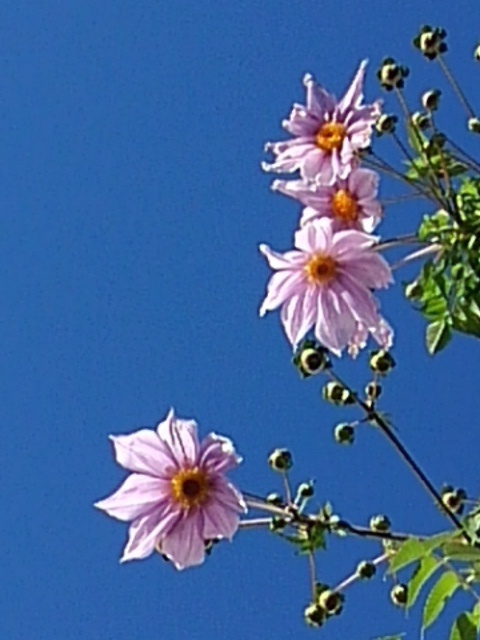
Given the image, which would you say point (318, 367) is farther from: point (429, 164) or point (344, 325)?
point (429, 164)

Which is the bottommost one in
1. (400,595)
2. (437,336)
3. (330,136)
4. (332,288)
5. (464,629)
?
(464,629)

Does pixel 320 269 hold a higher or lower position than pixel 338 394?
higher

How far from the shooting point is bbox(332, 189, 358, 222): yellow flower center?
230cm

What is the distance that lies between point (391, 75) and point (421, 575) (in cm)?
83

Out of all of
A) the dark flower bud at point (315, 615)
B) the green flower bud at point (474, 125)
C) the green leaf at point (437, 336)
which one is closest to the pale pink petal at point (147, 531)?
the dark flower bud at point (315, 615)

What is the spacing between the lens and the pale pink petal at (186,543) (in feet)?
7.11

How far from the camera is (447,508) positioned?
7.10ft

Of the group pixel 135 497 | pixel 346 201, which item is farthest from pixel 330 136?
pixel 135 497

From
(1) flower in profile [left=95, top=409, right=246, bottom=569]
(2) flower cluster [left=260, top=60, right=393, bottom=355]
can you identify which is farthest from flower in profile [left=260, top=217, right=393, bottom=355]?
(1) flower in profile [left=95, top=409, right=246, bottom=569]

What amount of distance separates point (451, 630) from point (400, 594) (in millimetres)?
254

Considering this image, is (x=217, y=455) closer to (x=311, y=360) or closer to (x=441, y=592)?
(x=311, y=360)

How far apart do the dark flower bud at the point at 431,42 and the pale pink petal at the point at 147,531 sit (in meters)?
0.86

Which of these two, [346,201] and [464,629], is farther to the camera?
[346,201]

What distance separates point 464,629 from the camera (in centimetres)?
206
